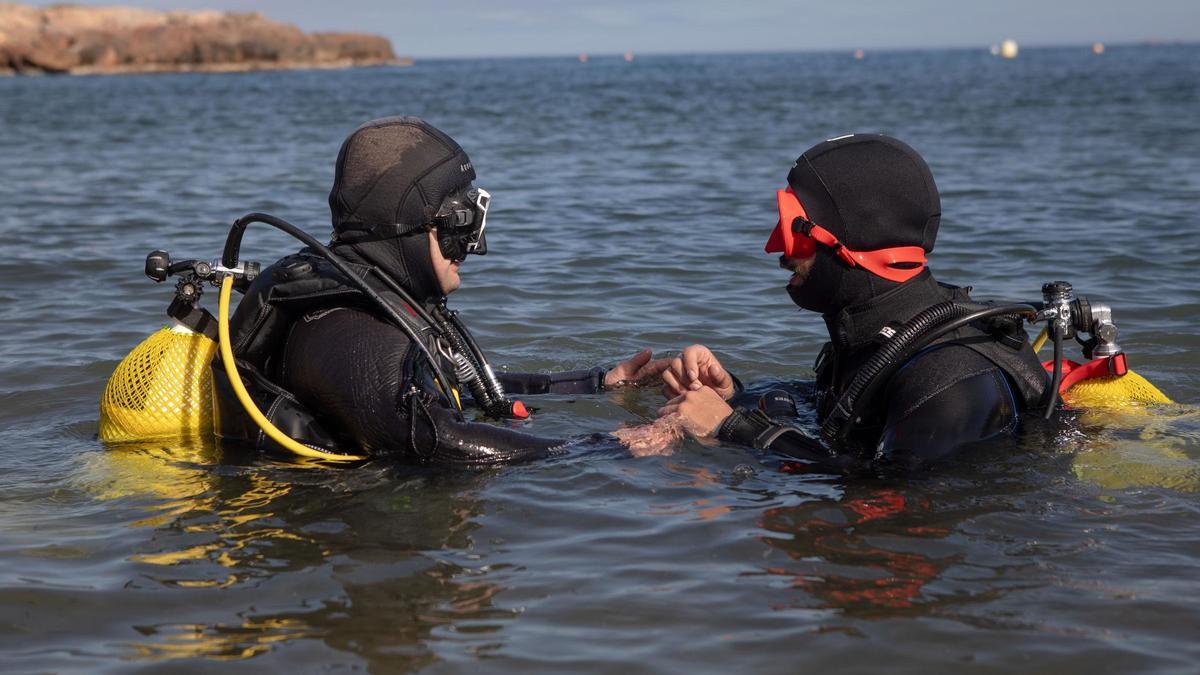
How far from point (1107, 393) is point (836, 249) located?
135 cm

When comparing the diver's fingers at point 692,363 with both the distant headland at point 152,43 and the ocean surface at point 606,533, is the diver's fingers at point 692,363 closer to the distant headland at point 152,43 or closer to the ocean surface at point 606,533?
the ocean surface at point 606,533

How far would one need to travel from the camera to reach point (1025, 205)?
12.2 m

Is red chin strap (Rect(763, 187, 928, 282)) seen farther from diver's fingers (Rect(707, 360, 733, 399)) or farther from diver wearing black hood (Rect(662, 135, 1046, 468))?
diver's fingers (Rect(707, 360, 733, 399))

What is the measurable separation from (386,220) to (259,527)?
46.6 inches

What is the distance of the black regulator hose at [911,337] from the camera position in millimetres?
4055

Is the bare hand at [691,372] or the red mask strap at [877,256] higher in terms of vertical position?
the red mask strap at [877,256]

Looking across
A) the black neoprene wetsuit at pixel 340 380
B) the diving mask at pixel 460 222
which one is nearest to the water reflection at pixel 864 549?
the black neoprene wetsuit at pixel 340 380

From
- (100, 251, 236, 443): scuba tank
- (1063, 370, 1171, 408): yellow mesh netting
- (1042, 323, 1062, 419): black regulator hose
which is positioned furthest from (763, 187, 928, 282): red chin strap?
(100, 251, 236, 443): scuba tank

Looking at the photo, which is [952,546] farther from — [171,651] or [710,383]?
[171,651]

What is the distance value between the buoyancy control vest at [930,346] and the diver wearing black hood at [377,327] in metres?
1.22

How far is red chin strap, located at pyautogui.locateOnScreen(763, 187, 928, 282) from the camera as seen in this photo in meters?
4.26

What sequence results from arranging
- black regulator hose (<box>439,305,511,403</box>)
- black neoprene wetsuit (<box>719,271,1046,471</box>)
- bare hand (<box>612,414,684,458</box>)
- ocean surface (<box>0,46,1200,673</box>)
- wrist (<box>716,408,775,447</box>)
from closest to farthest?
ocean surface (<box>0,46,1200,673</box>) < black neoprene wetsuit (<box>719,271,1046,471</box>) < wrist (<box>716,408,775,447</box>) < bare hand (<box>612,414,684,458</box>) < black regulator hose (<box>439,305,511,403</box>)

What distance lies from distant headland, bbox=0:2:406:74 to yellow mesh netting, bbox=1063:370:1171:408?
244 ft

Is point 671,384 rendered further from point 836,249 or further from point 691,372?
point 836,249
